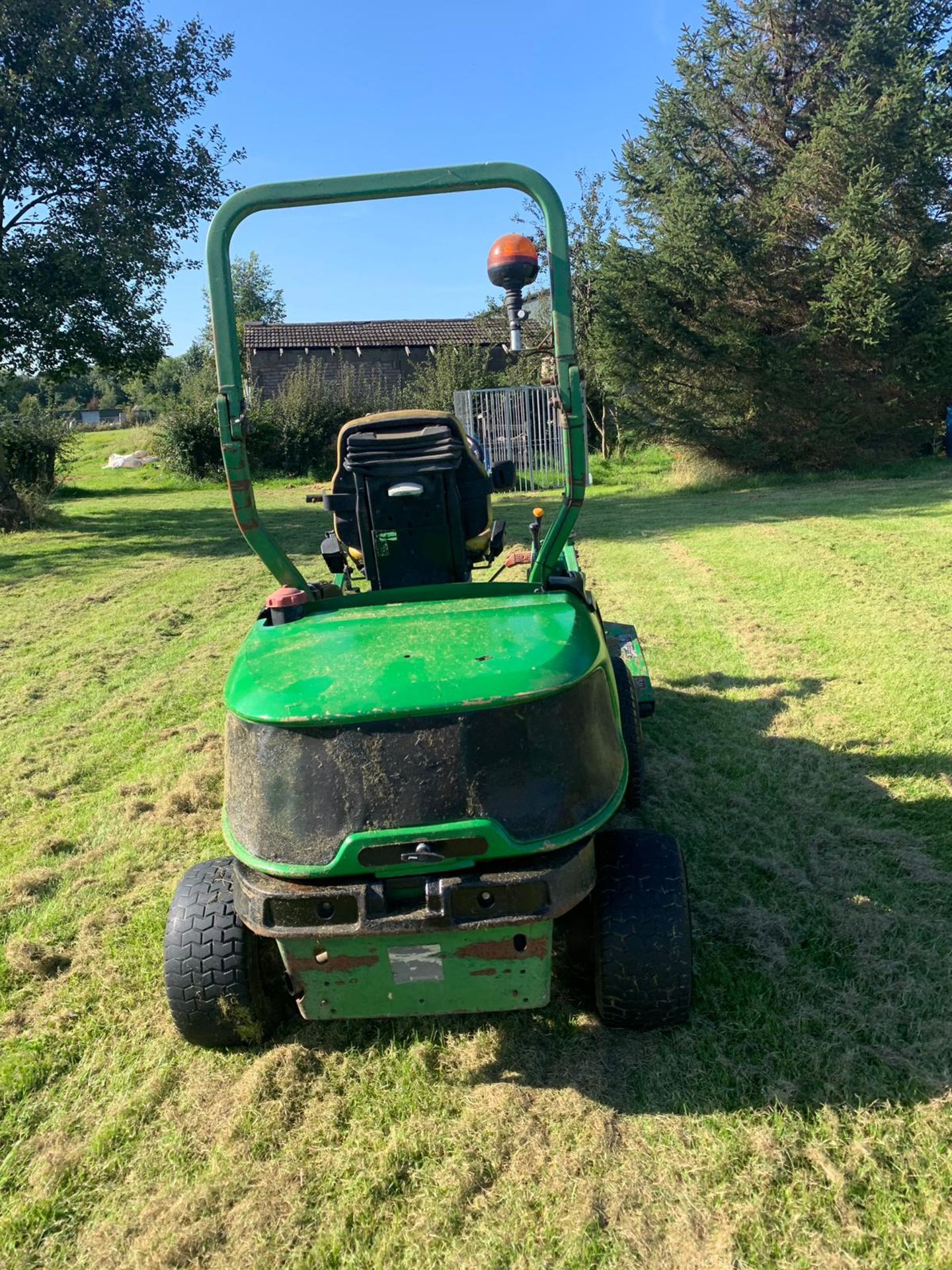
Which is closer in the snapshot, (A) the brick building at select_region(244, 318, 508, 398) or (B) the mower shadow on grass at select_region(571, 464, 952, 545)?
(B) the mower shadow on grass at select_region(571, 464, 952, 545)

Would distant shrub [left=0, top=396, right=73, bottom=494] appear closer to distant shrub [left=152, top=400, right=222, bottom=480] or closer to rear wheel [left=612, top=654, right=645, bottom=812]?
distant shrub [left=152, top=400, right=222, bottom=480]

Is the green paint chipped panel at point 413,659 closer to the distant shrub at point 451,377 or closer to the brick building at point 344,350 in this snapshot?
the distant shrub at point 451,377

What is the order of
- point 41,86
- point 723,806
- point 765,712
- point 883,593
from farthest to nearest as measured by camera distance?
point 41,86 < point 883,593 < point 765,712 < point 723,806

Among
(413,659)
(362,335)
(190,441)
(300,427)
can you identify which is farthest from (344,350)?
(413,659)

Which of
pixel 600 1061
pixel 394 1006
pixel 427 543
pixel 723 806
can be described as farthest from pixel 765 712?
pixel 394 1006

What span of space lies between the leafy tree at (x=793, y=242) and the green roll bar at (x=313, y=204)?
12.7m

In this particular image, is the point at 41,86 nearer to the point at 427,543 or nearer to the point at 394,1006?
the point at 427,543

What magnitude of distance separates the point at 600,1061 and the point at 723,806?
160cm

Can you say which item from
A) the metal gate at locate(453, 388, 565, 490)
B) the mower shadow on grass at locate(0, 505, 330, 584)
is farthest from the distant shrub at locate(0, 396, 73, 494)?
the metal gate at locate(453, 388, 565, 490)

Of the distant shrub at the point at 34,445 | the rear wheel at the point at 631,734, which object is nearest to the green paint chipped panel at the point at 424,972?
the rear wheel at the point at 631,734

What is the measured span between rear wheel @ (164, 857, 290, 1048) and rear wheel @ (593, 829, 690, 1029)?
0.95 metres

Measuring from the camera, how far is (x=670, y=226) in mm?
14602

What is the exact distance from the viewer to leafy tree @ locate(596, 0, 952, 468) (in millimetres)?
13359

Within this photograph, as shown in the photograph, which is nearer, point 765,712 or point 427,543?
point 427,543
